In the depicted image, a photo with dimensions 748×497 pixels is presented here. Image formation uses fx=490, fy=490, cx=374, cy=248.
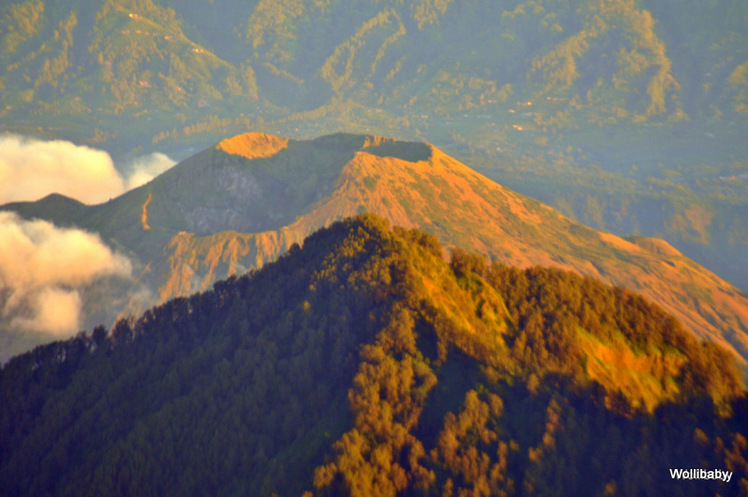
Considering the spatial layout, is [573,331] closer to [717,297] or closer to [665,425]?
[665,425]

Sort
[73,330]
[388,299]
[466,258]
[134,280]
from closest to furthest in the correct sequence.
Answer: [388,299] < [466,258] < [73,330] < [134,280]

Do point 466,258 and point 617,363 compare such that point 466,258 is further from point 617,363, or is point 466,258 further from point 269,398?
point 269,398

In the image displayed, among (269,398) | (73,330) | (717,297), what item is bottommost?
(73,330)

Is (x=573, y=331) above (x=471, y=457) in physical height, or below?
above

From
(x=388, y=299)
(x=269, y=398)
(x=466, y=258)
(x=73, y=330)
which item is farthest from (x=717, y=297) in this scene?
(x=73, y=330)

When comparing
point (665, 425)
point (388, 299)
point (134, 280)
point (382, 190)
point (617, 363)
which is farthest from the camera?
point (382, 190)

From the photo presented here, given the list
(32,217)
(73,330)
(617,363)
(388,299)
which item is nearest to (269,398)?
(388,299)

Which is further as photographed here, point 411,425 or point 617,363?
point 617,363
